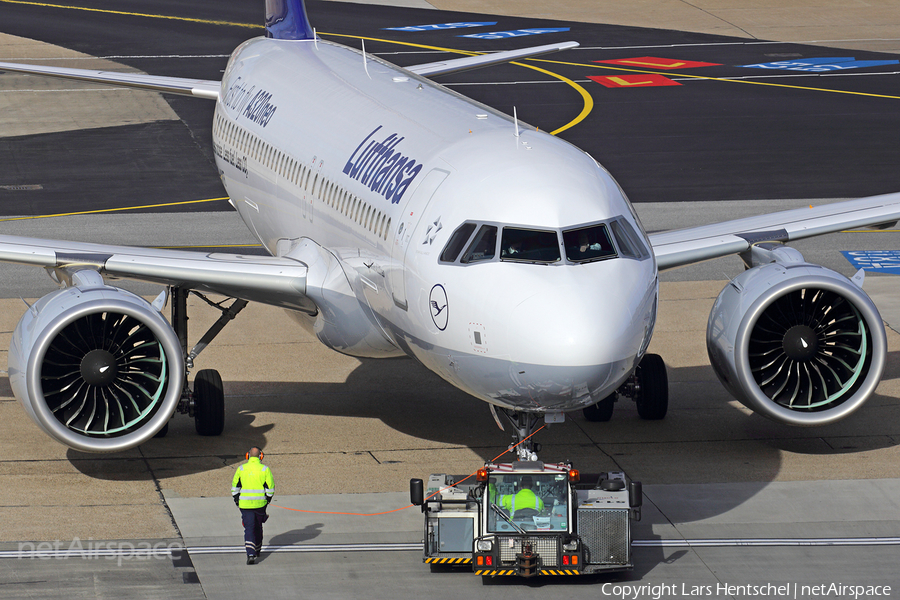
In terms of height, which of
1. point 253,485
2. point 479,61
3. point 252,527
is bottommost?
point 252,527

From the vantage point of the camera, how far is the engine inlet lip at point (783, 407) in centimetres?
1825

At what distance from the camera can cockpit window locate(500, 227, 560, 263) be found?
14383mm

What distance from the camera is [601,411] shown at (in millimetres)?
20281

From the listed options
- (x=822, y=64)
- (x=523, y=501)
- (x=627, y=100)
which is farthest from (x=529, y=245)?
(x=822, y=64)

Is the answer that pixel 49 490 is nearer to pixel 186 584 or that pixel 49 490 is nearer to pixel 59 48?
pixel 186 584

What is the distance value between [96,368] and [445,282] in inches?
215

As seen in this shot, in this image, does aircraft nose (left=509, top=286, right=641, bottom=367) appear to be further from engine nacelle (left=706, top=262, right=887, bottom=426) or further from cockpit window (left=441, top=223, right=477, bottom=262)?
engine nacelle (left=706, top=262, right=887, bottom=426)

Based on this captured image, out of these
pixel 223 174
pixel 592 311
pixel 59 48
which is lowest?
pixel 59 48

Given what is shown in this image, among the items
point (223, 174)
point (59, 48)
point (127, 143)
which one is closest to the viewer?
point (223, 174)

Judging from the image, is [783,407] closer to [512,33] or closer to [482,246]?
[482,246]

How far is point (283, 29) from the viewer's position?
2736 cm

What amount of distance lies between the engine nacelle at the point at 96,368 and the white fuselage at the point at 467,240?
2625mm

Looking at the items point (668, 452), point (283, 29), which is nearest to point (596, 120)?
point (283, 29)

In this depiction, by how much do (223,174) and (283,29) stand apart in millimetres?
3581
